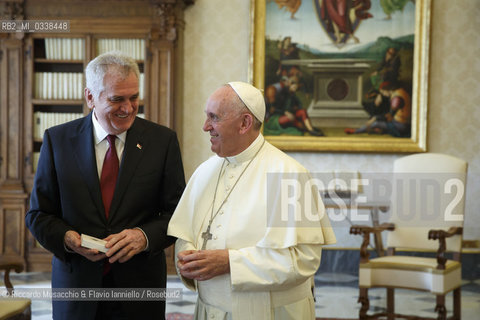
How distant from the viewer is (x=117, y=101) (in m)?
2.69

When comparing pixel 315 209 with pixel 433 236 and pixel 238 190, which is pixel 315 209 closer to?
pixel 238 190

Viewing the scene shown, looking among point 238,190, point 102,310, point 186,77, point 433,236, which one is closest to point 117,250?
point 102,310

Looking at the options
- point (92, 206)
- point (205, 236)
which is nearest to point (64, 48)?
point (92, 206)

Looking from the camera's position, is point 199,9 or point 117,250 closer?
point 117,250

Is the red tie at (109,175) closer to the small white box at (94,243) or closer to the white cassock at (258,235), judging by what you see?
the small white box at (94,243)

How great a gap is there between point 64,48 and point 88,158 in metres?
5.30

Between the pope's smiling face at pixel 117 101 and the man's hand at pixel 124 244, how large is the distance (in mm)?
485

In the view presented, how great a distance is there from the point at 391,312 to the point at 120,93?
12.1ft

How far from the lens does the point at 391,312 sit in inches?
213

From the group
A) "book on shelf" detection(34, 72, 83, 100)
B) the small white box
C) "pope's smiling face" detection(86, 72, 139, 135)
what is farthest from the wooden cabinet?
the small white box

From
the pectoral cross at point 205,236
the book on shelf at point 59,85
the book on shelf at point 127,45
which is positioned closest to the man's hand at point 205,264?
the pectoral cross at point 205,236

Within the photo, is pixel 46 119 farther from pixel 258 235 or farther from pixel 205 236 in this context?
pixel 258 235

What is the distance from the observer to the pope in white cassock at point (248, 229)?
244 cm

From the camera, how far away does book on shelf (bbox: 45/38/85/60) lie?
25.1 ft
